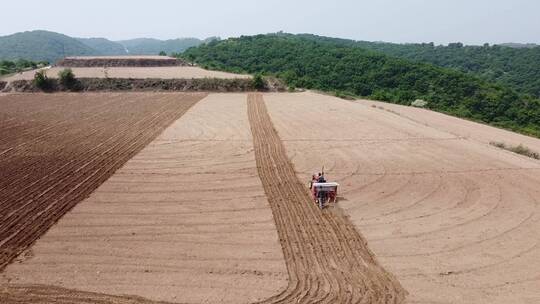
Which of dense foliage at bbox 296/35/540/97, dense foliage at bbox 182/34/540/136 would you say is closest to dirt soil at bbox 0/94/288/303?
dense foliage at bbox 182/34/540/136

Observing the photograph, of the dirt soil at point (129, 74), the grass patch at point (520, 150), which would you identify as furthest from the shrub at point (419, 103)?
the grass patch at point (520, 150)

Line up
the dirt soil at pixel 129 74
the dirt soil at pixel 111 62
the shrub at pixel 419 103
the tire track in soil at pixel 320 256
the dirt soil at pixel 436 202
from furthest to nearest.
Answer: the dirt soil at pixel 111 62
the dirt soil at pixel 129 74
the shrub at pixel 419 103
the dirt soil at pixel 436 202
the tire track in soil at pixel 320 256

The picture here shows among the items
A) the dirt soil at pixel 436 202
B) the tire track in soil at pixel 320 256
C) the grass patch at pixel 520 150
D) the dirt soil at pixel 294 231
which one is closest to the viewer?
the tire track in soil at pixel 320 256

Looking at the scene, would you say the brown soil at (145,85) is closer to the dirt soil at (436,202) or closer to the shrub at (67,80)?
the shrub at (67,80)

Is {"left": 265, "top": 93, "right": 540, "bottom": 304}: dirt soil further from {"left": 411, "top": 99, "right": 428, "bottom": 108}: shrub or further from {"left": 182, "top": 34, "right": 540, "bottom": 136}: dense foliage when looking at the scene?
{"left": 182, "top": 34, "right": 540, "bottom": 136}: dense foliage

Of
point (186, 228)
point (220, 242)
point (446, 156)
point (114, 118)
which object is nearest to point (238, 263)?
point (220, 242)

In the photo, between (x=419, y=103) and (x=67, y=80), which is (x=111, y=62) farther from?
(x=419, y=103)
